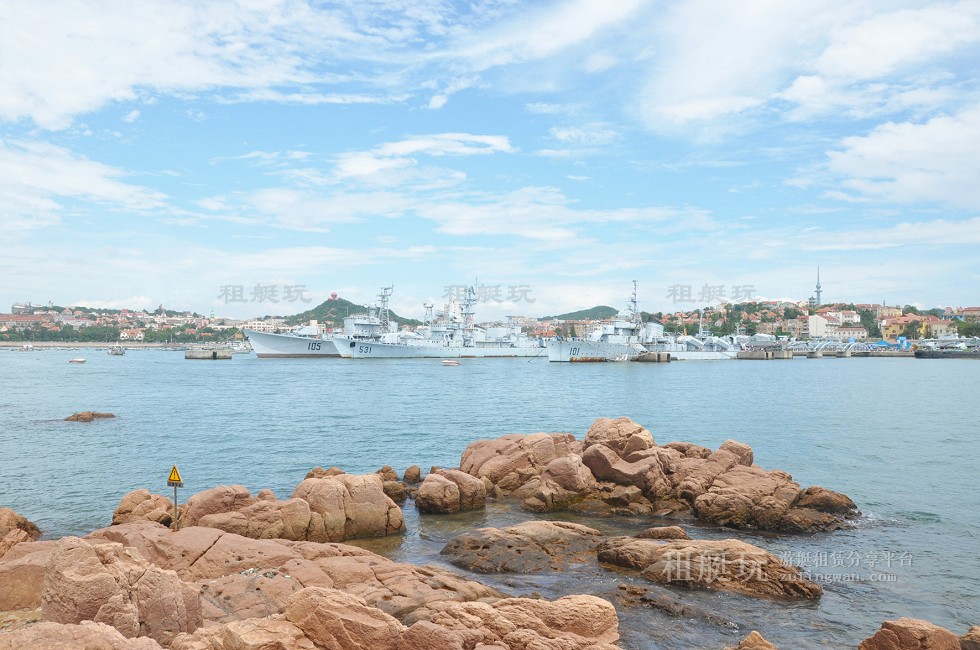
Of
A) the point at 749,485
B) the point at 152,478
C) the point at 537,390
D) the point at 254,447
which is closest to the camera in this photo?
the point at 749,485

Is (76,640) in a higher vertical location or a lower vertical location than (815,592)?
higher

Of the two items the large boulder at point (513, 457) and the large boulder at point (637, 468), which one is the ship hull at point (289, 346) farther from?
the large boulder at point (637, 468)

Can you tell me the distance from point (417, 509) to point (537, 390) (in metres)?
36.3

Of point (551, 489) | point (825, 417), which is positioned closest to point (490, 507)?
point (551, 489)

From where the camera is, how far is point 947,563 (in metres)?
12.6

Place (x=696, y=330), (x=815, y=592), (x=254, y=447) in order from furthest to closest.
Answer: (x=696, y=330), (x=254, y=447), (x=815, y=592)

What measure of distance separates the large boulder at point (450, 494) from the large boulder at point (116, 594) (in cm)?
880

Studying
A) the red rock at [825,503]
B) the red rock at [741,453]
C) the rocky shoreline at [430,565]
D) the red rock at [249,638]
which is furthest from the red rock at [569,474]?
the red rock at [249,638]

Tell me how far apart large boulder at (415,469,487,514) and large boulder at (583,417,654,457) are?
4157 mm

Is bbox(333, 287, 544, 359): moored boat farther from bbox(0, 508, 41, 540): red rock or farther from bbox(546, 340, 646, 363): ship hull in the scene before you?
bbox(0, 508, 41, 540): red rock

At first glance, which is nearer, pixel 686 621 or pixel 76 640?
pixel 76 640

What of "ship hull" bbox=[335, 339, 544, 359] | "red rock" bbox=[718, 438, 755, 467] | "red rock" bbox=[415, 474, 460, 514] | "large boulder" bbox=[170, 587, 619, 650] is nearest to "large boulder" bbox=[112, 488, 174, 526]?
"red rock" bbox=[415, 474, 460, 514]

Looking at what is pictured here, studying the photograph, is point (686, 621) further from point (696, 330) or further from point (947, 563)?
point (696, 330)

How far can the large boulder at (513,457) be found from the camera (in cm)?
1814
